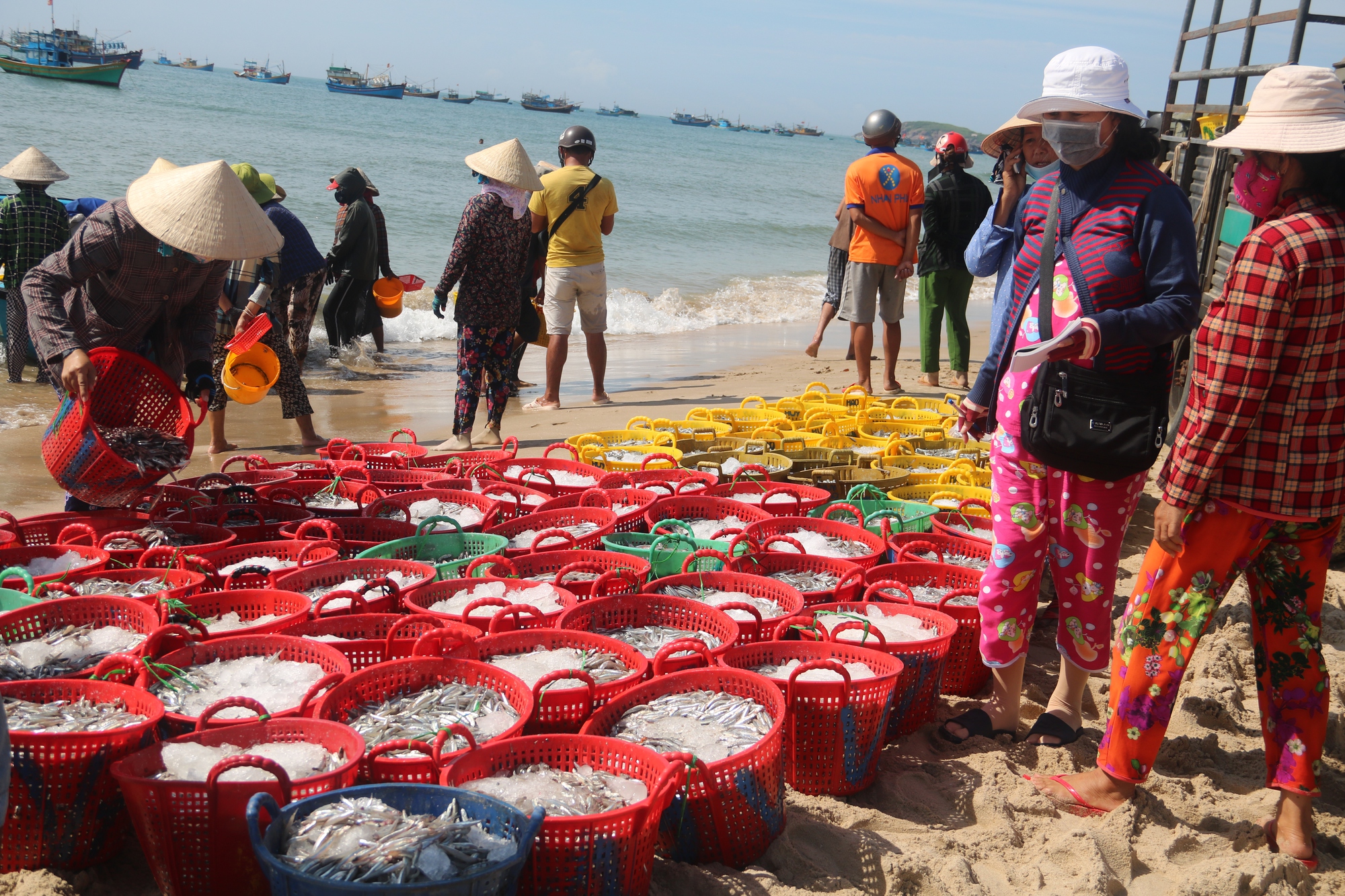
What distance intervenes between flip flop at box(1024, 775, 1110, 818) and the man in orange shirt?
5230 mm

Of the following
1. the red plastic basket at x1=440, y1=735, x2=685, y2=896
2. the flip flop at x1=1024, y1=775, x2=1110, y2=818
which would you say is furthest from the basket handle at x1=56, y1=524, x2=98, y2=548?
the flip flop at x1=1024, y1=775, x2=1110, y2=818

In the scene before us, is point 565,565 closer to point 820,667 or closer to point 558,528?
point 558,528

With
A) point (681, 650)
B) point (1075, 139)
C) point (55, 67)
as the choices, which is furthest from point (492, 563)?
point (55, 67)

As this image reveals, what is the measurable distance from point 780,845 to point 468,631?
1049mm

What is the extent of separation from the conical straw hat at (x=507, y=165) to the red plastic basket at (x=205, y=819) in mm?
5017

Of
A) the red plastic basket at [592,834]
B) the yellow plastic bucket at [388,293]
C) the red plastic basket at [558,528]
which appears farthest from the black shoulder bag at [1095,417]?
the yellow plastic bucket at [388,293]

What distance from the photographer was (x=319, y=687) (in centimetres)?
251

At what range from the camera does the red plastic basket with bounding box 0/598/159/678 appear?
289 centimetres

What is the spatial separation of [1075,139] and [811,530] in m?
2.00

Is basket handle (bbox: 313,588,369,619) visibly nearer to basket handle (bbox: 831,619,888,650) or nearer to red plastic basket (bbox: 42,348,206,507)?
red plastic basket (bbox: 42,348,206,507)

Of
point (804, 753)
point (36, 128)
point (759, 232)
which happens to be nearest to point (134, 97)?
point (36, 128)

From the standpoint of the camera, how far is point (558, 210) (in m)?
7.81

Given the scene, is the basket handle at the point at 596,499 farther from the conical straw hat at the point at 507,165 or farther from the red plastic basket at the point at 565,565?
the conical straw hat at the point at 507,165

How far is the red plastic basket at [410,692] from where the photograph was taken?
87.8 inches
